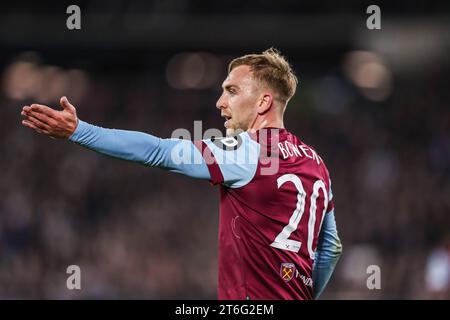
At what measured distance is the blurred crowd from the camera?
15.1 m

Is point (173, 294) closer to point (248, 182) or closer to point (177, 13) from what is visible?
point (177, 13)

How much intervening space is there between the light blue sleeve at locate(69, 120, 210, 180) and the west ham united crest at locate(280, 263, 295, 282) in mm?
717

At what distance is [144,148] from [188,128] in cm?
1558

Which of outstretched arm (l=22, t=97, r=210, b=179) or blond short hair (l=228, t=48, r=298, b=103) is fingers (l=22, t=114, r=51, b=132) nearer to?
outstretched arm (l=22, t=97, r=210, b=179)

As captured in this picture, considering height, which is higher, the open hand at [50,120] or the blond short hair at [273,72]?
the blond short hair at [273,72]

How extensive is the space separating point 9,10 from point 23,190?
5.20 m

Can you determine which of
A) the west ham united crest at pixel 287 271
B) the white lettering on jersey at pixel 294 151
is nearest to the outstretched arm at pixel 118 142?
the white lettering on jersey at pixel 294 151

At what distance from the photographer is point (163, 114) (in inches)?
798

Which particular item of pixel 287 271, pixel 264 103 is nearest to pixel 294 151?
pixel 264 103

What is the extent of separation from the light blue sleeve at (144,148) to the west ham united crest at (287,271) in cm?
72

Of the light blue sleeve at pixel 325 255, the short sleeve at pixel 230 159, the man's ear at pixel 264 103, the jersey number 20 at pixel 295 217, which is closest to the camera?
the short sleeve at pixel 230 159

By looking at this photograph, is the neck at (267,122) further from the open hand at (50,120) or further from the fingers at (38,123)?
the fingers at (38,123)

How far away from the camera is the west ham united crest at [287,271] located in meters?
4.49

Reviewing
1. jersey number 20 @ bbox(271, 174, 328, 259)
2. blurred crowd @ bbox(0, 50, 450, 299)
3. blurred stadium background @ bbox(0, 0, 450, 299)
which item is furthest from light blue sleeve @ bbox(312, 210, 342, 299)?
blurred stadium background @ bbox(0, 0, 450, 299)
